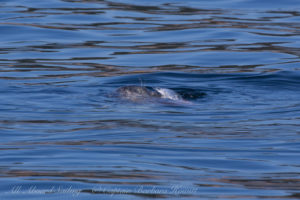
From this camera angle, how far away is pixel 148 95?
30.7 feet

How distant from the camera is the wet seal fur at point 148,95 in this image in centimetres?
913

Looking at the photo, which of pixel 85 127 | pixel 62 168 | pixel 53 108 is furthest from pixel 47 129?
pixel 62 168

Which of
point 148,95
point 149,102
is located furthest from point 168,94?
point 149,102

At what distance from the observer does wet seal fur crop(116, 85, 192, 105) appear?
9.13 m

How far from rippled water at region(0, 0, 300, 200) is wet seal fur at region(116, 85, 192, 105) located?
13 centimetres

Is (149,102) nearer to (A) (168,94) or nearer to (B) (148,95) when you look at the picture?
(B) (148,95)

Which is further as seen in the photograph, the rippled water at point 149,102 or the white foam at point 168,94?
the white foam at point 168,94

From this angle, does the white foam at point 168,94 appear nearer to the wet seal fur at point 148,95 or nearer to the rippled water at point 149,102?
the wet seal fur at point 148,95

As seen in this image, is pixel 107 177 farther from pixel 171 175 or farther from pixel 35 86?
pixel 35 86

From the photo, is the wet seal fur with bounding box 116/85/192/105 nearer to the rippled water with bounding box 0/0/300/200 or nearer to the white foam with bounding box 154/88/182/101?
the white foam with bounding box 154/88/182/101

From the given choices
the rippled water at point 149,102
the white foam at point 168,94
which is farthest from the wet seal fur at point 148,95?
the rippled water at point 149,102

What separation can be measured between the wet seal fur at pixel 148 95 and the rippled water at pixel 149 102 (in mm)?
129

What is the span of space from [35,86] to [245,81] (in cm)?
299

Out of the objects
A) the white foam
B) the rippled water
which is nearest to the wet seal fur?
the white foam
